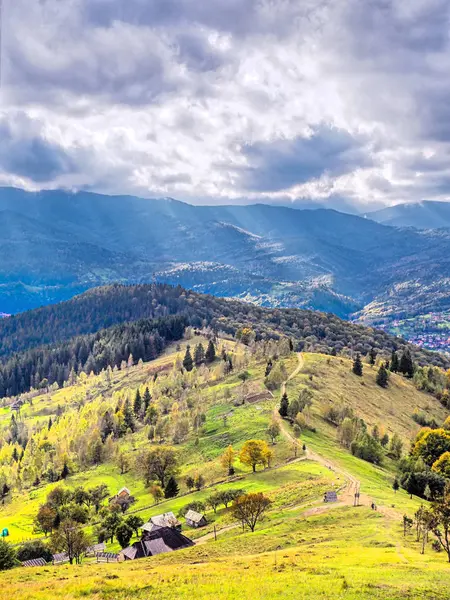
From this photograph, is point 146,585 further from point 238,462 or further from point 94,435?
point 94,435

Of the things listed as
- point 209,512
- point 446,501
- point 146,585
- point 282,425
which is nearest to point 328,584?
point 146,585

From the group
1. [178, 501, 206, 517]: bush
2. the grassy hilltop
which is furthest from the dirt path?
[178, 501, 206, 517]: bush

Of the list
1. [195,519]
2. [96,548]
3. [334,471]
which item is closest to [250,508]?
[195,519]

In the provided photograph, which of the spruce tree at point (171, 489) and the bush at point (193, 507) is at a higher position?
the bush at point (193, 507)

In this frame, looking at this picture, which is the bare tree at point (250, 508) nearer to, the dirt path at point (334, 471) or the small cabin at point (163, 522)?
the dirt path at point (334, 471)

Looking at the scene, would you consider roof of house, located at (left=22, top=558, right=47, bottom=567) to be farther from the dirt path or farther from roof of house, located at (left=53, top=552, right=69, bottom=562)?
the dirt path

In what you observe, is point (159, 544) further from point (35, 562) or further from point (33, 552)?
point (33, 552)

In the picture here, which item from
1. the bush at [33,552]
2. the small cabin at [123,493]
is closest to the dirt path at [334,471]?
the small cabin at [123,493]
